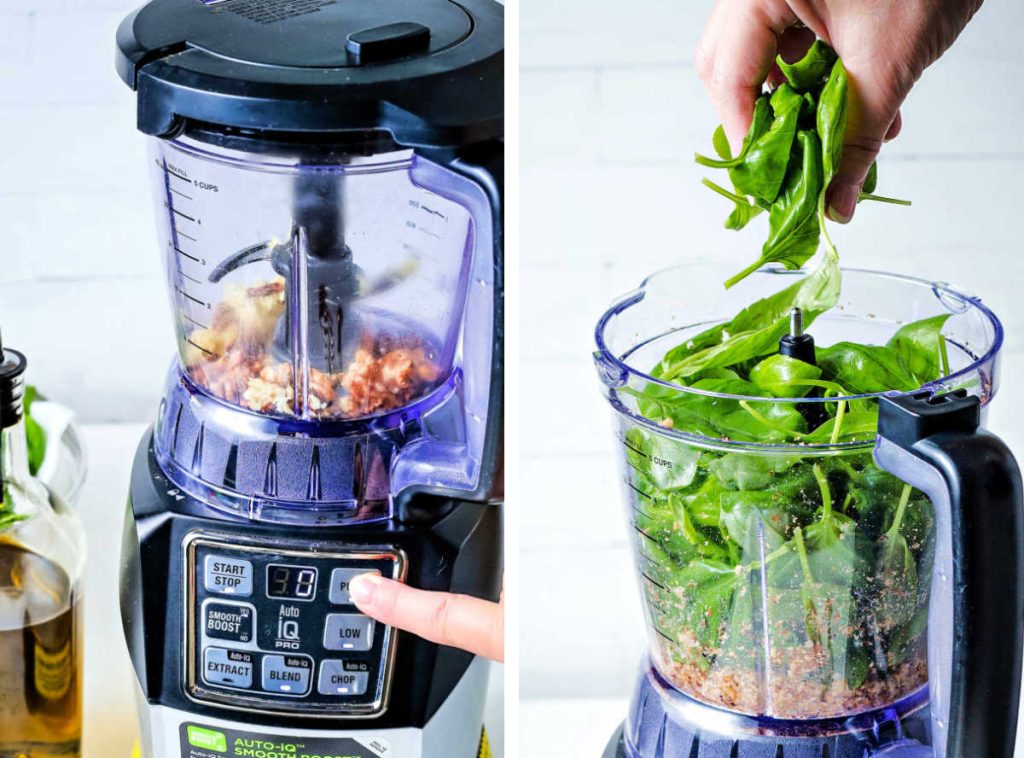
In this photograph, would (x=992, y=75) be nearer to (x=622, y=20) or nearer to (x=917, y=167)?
(x=917, y=167)

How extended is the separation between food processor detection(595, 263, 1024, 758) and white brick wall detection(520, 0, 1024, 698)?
98mm

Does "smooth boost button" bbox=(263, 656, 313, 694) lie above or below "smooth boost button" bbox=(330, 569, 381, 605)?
below

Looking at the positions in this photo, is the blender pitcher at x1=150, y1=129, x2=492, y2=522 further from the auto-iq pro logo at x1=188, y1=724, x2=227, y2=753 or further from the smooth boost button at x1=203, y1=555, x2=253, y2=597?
the auto-iq pro logo at x1=188, y1=724, x2=227, y2=753

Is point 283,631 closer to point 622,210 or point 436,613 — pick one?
point 436,613

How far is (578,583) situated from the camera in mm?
792

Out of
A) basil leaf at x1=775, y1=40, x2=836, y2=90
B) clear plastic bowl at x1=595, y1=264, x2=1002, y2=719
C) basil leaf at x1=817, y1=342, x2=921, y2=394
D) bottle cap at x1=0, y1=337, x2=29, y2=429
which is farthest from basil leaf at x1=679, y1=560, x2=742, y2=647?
bottle cap at x1=0, y1=337, x2=29, y2=429

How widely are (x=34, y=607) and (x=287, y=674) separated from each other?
0.65 ft

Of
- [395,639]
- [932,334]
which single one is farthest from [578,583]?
[932,334]

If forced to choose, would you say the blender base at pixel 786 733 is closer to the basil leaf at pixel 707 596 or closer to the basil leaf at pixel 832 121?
the basil leaf at pixel 707 596

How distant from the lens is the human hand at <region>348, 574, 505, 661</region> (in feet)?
2.09

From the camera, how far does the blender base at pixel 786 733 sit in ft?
1.93

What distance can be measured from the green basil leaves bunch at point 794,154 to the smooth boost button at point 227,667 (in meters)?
0.32

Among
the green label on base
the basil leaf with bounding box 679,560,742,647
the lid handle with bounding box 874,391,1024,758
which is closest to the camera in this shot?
the lid handle with bounding box 874,391,1024,758

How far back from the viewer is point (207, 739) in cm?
68
